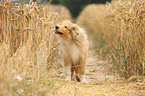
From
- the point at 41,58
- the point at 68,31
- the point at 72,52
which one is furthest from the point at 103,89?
the point at 68,31

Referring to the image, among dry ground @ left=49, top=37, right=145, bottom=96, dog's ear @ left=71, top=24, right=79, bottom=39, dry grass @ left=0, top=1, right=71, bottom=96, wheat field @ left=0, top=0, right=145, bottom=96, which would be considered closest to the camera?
dry grass @ left=0, top=1, right=71, bottom=96

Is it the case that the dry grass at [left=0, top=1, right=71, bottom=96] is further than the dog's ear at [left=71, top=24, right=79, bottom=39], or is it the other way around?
the dog's ear at [left=71, top=24, right=79, bottom=39]

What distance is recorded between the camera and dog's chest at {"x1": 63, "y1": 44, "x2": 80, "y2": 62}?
4.15m

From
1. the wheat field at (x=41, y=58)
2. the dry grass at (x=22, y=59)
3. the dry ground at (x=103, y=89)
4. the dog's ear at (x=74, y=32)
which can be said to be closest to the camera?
the dry grass at (x=22, y=59)

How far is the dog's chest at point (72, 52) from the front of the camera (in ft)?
13.6

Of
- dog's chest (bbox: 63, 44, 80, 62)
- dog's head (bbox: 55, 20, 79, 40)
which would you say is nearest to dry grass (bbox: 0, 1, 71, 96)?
dog's head (bbox: 55, 20, 79, 40)

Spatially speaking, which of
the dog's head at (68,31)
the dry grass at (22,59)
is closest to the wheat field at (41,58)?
the dry grass at (22,59)

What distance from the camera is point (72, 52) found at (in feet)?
13.6

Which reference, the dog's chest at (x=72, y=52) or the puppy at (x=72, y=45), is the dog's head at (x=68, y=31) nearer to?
the puppy at (x=72, y=45)

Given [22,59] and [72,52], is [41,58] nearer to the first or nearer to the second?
[22,59]

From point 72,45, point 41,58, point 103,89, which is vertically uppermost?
point 72,45

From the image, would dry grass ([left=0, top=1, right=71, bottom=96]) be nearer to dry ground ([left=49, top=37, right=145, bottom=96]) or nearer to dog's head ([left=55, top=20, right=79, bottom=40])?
dry ground ([left=49, top=37, right=145, bottom=96])

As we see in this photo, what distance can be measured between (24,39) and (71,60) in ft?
4.25

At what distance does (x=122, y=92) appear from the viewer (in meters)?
3.38
